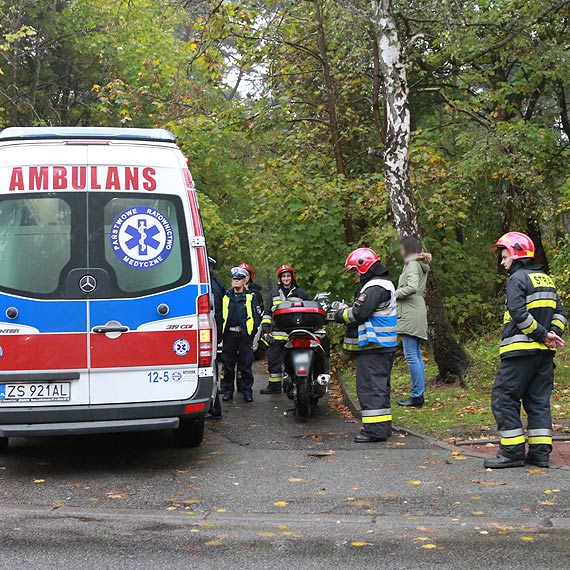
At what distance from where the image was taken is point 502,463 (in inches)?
271

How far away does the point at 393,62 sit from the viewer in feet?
35.0

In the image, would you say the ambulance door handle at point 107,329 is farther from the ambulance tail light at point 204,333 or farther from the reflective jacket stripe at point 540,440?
the reflective jacket stripe at point 540,440

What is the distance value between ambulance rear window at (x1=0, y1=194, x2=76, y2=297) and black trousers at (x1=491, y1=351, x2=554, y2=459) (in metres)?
3.61

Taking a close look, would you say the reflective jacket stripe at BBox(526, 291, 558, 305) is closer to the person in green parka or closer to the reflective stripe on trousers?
the reflective stripe on trousers

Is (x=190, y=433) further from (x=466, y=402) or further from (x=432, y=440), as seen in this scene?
(x=466, y=402)

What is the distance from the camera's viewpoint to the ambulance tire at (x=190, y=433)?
7.83 meters

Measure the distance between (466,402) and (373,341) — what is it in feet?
6.65

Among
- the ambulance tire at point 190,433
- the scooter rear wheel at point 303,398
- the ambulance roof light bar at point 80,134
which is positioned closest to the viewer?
the ambulance roof light bar at point 80,134

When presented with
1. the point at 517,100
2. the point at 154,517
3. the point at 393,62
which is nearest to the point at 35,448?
the point at 154,517

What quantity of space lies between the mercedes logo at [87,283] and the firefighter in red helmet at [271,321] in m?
4.50

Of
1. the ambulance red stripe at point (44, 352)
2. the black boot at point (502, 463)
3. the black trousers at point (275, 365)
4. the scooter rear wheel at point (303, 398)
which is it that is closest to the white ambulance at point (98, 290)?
the ambulance red stripe at point (44, 352)

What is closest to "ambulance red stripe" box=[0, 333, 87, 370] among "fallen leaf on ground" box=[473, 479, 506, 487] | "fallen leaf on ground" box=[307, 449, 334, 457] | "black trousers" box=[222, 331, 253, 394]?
"fallen leaf on ground" box=[307, 449, 334, 457]

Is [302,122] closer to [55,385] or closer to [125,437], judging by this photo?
[125,437]

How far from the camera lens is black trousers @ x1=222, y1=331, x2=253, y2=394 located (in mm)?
11109
